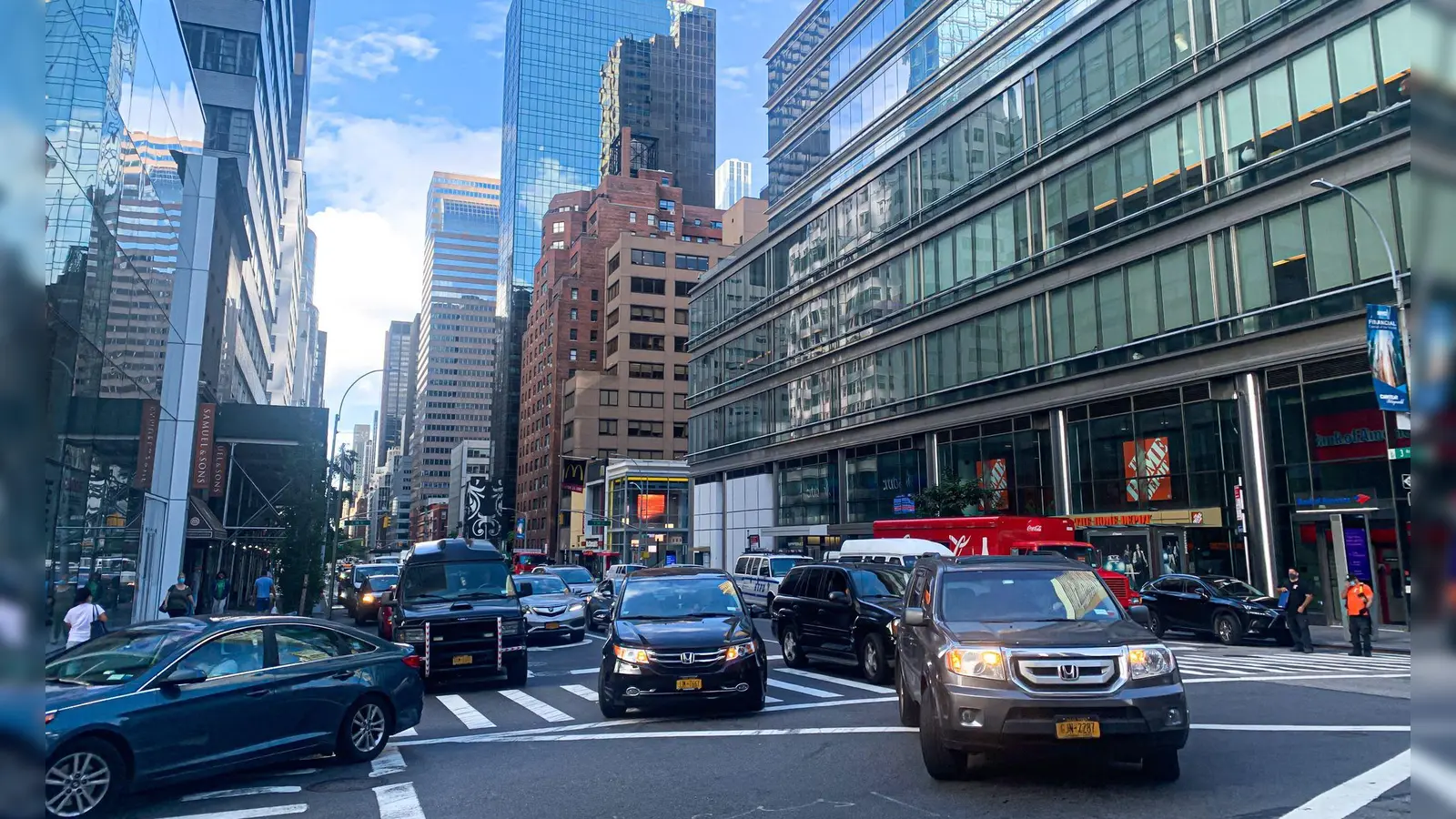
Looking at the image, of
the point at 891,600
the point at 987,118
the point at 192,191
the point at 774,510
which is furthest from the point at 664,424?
the point at 891,600

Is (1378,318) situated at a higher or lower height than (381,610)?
higher

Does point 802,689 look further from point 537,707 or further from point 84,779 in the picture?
point 84,779

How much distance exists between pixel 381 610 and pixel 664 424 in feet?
258

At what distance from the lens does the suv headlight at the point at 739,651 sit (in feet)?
40.1

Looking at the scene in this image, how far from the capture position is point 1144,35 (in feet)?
110

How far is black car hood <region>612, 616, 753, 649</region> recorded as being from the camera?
12.2 metres

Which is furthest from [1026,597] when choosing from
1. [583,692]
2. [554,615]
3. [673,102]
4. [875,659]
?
[673,102]

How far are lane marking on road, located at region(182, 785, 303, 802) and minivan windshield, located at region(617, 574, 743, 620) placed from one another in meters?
5.21

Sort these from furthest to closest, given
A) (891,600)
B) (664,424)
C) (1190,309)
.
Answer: (664,424), (1190,309), (891,600)

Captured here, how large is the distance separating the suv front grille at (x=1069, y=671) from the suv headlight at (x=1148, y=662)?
0.10 meters

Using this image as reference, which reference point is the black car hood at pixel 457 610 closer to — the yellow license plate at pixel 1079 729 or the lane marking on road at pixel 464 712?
the lane marking on road at pixel 464 712

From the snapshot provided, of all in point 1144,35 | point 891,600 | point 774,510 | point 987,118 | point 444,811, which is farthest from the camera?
point 774,510

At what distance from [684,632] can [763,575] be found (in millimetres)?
20013

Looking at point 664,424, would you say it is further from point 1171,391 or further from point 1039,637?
point 1039,637
